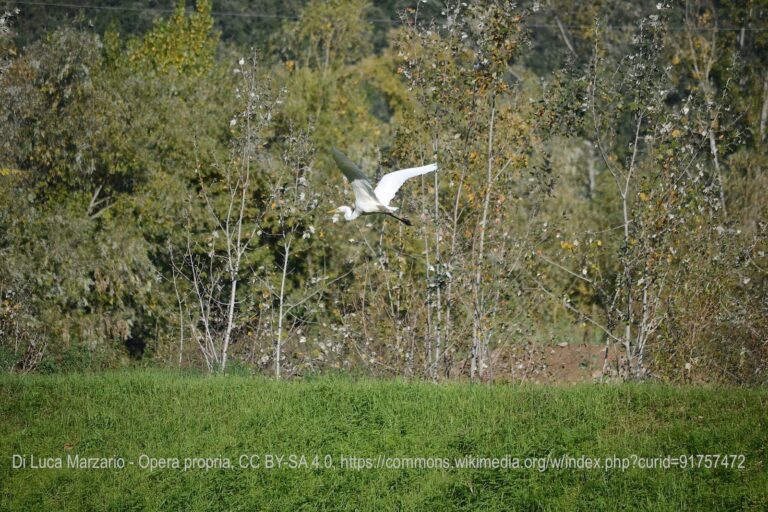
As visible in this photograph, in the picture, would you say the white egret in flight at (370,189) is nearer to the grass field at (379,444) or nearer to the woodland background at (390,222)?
the woodland background at (390,222)

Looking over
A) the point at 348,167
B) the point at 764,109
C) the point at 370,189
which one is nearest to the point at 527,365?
the point at 370,189

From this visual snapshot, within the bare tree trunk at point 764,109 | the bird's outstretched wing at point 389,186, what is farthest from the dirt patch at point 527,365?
the bare tree trunk at point 764,109

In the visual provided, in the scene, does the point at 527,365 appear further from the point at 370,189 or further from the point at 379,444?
the point at 370,189

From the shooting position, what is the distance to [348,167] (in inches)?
376

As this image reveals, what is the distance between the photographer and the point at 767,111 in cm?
2638

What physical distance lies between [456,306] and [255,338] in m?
2.53

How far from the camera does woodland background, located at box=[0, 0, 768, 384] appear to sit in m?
11.6

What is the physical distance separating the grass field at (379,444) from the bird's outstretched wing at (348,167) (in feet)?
7.27

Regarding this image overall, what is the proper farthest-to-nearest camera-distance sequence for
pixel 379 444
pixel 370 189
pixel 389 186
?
pixel 389 186, pixel 370 189, pixel 379 444

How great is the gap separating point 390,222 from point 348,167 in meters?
3.77

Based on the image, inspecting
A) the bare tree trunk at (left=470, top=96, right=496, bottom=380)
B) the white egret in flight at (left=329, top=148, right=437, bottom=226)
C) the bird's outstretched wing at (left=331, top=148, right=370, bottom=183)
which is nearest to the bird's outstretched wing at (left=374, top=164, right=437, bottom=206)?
the white egret in flight at (left=329, top=148, right=437, bottom=226)

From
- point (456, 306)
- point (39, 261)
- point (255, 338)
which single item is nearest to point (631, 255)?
point (456, 306)

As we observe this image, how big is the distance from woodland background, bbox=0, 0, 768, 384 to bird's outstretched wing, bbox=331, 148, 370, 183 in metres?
1.76

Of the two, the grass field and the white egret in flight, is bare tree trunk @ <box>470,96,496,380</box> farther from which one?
the white egret in flight
